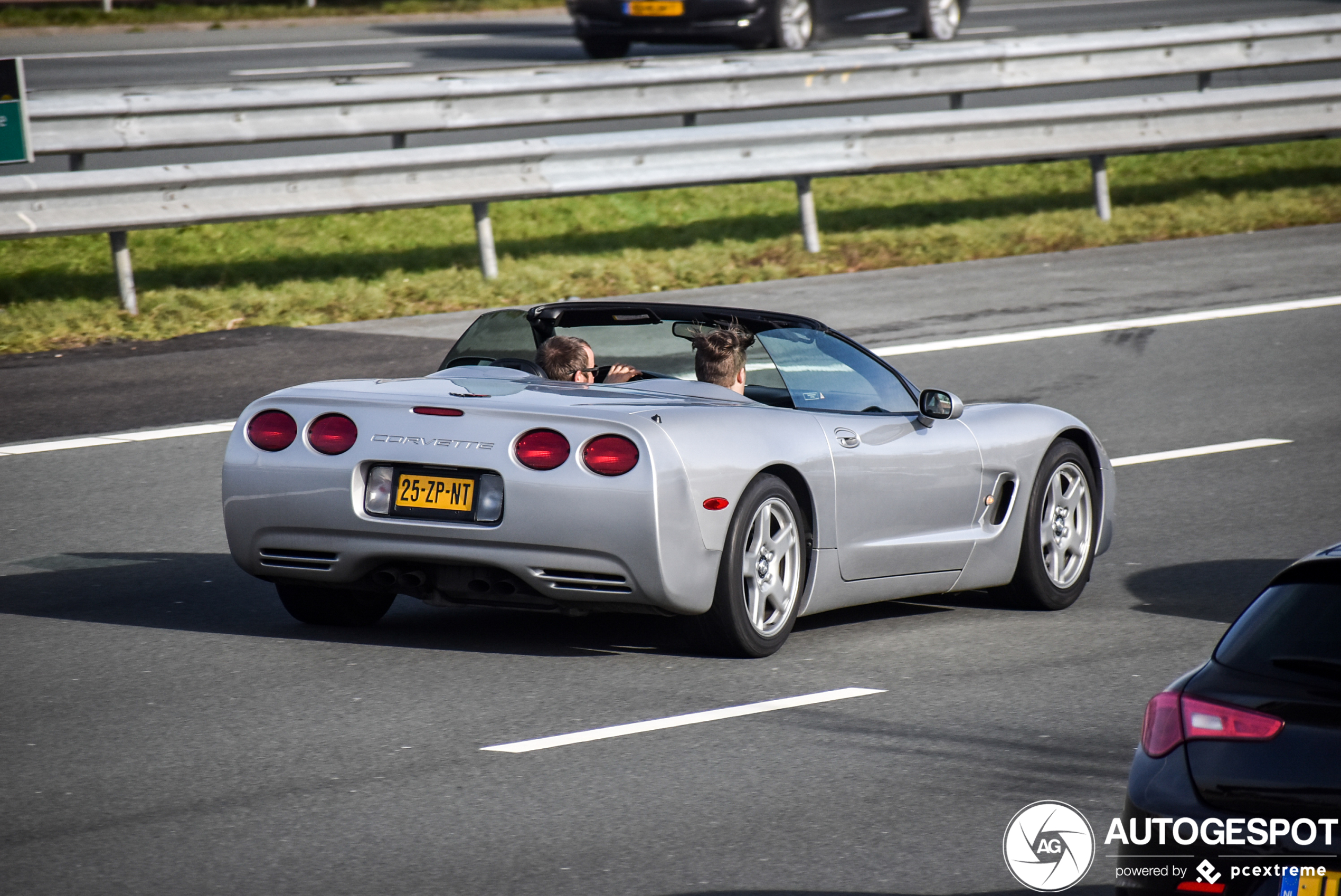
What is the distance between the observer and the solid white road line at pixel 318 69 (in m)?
22.3

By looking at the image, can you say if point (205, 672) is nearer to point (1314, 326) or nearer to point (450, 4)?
point (1314, 326)

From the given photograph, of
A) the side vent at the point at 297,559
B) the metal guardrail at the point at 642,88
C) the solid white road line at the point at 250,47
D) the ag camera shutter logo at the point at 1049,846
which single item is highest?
the solid white road line at the point at 250,47

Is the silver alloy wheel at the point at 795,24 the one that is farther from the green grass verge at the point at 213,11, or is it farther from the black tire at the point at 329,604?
the black tire at the point at 329,604

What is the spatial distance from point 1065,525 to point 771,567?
174 centimetres

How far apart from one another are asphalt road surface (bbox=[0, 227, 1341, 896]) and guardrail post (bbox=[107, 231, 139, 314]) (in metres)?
2.45

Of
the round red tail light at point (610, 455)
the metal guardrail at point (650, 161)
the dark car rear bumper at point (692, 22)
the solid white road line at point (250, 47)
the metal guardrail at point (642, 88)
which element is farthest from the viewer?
the solid white road line at point (250, 47)

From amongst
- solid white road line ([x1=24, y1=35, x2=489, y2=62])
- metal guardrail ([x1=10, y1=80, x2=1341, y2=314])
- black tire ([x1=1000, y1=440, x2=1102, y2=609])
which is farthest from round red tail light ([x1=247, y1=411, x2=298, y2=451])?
solid white road line ([x1=24, y1=35, x2=489, y2=62])

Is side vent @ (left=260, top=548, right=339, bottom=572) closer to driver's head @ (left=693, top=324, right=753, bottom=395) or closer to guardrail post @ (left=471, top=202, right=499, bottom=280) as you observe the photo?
driver's head @ (left=693, top=324, right=753, bottom=395)

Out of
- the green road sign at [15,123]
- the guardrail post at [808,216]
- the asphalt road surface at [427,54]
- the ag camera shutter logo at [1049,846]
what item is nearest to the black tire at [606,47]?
the asphalt road surface at [427,54]

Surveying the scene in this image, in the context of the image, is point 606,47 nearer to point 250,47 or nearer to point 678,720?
point 250,47

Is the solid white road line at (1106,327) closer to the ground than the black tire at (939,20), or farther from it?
closer to the ground

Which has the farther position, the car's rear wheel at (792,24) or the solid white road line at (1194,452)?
the car's rear wheel at (792,24)

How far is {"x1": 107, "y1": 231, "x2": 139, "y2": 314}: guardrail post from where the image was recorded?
12.7 m

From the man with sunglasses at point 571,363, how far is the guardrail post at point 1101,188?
35.4 feet
